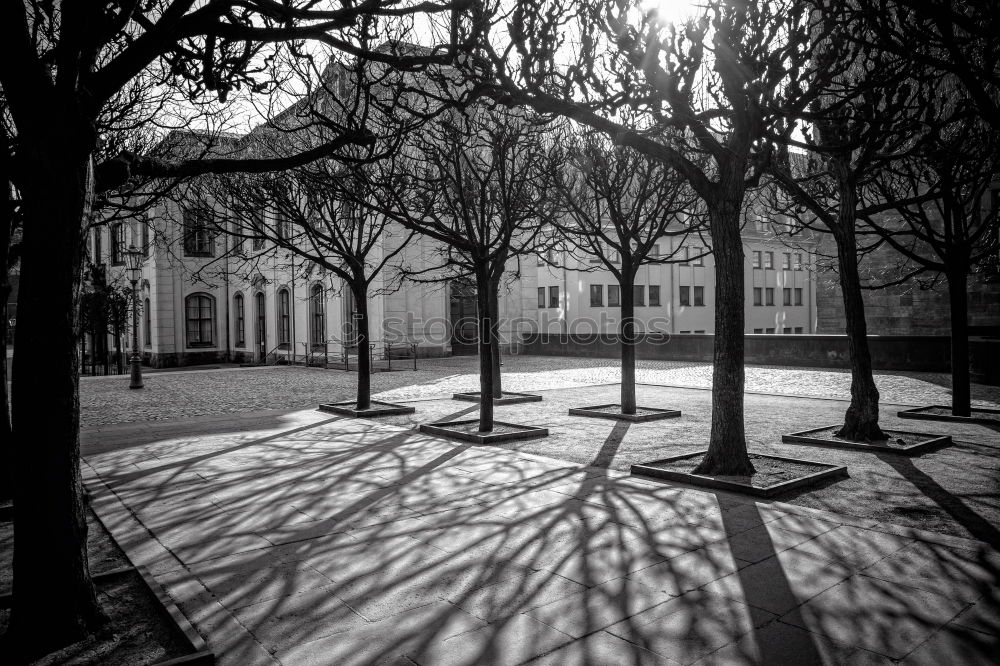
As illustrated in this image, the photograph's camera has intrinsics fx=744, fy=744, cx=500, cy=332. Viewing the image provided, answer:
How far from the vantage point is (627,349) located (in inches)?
523

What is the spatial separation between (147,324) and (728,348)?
3788 centimetres

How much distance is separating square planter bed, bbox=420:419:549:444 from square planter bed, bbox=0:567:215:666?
584 cm

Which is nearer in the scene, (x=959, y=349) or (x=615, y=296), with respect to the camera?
(x=959, y=349)

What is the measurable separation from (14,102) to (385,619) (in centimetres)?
337

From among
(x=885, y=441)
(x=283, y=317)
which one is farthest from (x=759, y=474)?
(x=283, y=317)

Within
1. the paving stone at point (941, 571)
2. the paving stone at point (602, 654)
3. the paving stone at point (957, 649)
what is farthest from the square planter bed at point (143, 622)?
the paving stone at point (941, 571)

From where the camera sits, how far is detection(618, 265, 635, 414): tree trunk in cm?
1302

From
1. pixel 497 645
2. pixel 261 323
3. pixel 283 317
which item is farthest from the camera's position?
pixel 261 323

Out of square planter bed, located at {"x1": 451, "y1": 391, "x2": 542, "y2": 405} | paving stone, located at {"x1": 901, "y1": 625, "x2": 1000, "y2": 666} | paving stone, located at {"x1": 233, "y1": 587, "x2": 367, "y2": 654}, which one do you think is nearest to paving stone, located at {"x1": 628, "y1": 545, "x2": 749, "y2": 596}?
paving stone, located at {"x1": 901, "y1": 625, "x2": 1000, "y2": 666}

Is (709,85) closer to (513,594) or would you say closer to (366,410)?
(513,594)

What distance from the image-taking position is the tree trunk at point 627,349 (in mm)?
13023

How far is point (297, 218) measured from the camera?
13.6m

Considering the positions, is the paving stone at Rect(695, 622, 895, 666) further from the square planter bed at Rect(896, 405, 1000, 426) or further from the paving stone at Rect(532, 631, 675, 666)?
the square planter bed at Rect(896, 405, 1000, 426)

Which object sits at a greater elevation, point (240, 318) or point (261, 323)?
point (240, 318)
